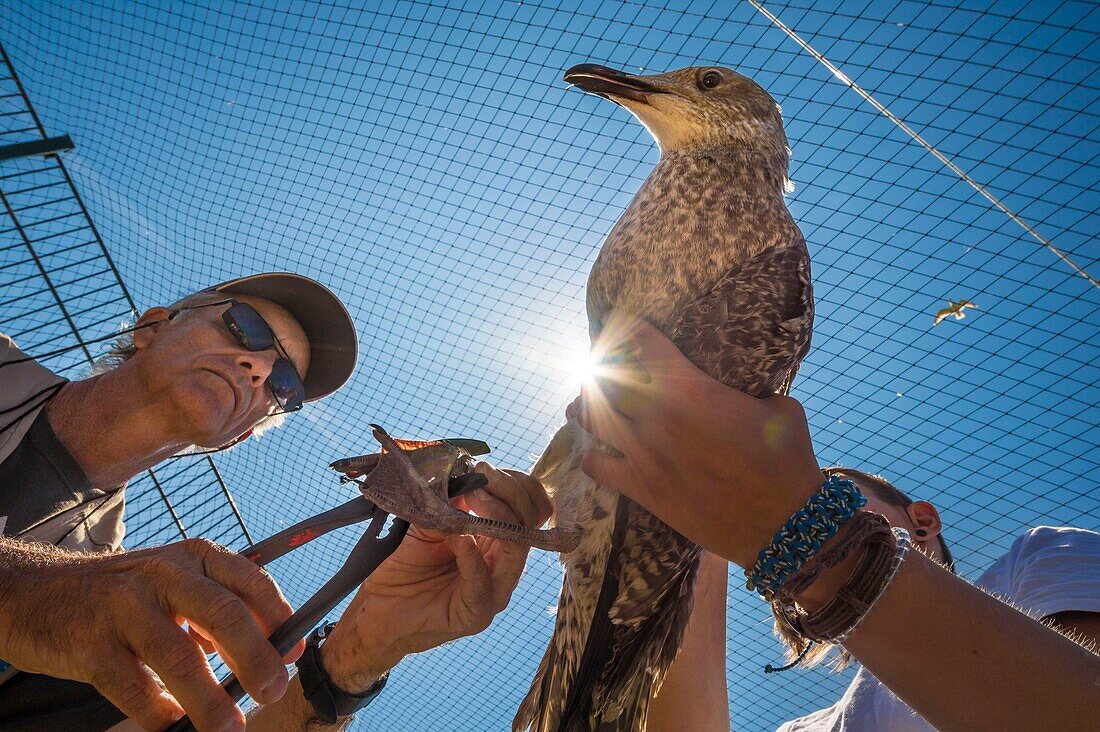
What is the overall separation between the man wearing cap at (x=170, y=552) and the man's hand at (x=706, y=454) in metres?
0.49

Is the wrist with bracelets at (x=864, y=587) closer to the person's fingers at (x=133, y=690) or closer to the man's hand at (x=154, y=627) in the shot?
the man's hand at (x=154, y=627)

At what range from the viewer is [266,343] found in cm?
313

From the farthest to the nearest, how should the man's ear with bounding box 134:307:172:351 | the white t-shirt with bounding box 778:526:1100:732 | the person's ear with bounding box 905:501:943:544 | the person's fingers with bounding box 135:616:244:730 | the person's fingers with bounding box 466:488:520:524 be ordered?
the man's ear with bounding box 134:307:172:351, the person's ear with bounding box 905:501:943:544, the person's fingers with bounding box 466:488:520:524, the white t-shirt with bounding box 778:526:1100:732, the person's fingers with bounding box 135:616:244:730

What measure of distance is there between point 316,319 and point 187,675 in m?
2.79

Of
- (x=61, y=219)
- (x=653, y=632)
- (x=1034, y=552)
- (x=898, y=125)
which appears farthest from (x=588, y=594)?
(x=61, y=219)

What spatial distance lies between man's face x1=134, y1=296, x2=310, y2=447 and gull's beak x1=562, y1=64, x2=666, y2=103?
1767mm

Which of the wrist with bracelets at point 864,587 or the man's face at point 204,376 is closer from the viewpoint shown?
the wrist with bracelets at point 864,587

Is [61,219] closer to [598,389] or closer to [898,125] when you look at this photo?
[598,389]

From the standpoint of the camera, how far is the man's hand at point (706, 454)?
121 centimetres

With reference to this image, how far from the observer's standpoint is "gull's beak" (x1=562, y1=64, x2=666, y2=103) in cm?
240

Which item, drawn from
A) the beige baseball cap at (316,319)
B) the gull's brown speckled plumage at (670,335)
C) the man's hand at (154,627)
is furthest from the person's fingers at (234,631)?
the beige baseball cap at (316,319)

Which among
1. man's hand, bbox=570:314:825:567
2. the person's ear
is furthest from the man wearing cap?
the person's ear

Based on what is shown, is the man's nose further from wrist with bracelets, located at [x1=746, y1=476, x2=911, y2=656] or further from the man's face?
wrist with bracelets, located at [x1=746, y1=476, x2=911, y2=656]

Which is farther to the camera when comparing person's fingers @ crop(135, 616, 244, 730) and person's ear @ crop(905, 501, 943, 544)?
person's ear @ crop(905, 501, 943, 544)
